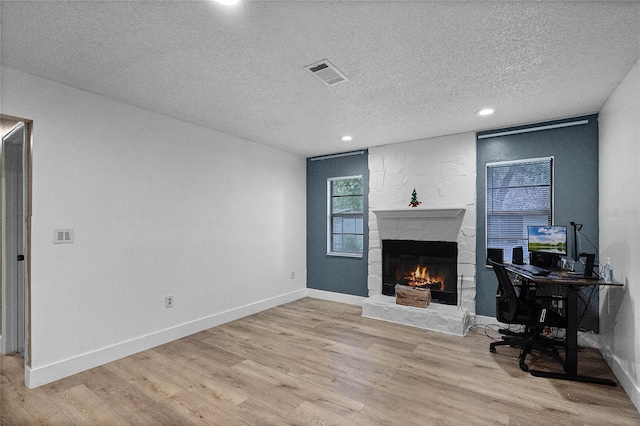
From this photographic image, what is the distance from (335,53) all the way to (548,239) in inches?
114

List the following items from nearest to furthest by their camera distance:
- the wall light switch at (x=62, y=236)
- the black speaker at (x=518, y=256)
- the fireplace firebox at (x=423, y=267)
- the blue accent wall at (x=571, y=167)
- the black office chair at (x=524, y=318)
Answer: the wall light switch at (x=62, y=236) < the black office chair at (x=524, y=318) < the blue accent wall at (x=571, y=167) < the black speaker at (x=518, y=256) < the fireplace firebox at (x=423, y=267)

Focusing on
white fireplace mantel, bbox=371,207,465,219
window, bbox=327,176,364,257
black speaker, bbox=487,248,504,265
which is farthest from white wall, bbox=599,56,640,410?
window, bbox=327,176,364,257

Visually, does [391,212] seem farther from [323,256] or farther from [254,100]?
[254,100]

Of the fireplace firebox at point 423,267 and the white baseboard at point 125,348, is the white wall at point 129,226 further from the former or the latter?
the fireplace firebox at point 423,267

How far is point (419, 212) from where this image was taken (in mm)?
4434

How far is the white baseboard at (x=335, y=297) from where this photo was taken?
16.6 feet

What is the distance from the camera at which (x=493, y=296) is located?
3.96m

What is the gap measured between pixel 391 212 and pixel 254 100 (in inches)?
103

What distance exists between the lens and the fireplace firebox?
428 cm

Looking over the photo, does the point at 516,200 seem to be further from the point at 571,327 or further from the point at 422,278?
the point at 571,327

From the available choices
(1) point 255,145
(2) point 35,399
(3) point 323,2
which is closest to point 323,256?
(1) point 255,145

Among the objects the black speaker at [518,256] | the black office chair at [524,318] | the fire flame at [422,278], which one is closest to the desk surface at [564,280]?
the black office chair at [524,318]

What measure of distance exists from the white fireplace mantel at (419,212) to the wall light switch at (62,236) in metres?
3.61

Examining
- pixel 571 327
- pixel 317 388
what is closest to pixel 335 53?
pixel 317 388
